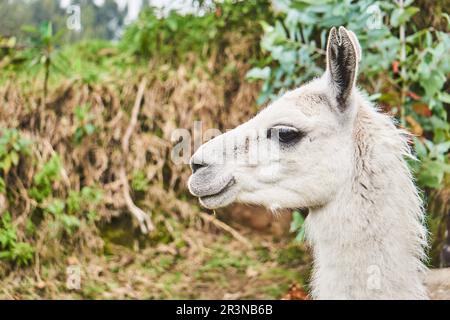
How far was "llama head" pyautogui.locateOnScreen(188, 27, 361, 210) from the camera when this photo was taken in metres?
2.36

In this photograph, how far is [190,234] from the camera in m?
4.90

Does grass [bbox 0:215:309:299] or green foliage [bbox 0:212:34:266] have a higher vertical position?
green foliage [bbox 0:212:34:266]

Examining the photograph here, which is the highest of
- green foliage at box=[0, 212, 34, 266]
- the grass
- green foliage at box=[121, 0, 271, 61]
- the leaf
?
green foliage at box=[121, 0, 271, 61]

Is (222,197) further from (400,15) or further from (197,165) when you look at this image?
(400,15)

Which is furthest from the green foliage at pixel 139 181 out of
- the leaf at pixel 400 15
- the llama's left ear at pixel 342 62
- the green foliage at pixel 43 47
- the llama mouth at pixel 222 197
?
the llama's left ear at pixel 342 62

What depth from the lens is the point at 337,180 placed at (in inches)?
92.7

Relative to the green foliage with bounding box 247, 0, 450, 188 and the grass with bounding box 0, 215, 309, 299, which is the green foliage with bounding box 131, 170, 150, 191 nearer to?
the grass with bounding box 0, 215, 309, 299

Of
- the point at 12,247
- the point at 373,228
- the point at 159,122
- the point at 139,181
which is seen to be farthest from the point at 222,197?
the point at 159,122

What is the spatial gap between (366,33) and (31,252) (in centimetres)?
263

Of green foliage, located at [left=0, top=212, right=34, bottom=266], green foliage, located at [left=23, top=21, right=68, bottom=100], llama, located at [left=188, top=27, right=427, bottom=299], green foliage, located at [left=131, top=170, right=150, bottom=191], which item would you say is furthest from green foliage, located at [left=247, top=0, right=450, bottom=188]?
green foliage, located at [left=0, top=212, right=34, bottom=266]

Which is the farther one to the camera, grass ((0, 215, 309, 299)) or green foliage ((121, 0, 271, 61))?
green foliage ((121, 0, 271, 61))

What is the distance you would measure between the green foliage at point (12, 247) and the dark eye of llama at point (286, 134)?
A: 2.37 meters

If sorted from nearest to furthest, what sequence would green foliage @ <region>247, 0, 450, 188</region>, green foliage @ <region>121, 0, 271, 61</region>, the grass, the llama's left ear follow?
1. the llama's left ear
2. green foliage @ <region>247, 0, 450, 188</region>
3. the grass
4. green foliage @ <region>121, 0, 271, 61</region>

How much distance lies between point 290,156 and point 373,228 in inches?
16.4
